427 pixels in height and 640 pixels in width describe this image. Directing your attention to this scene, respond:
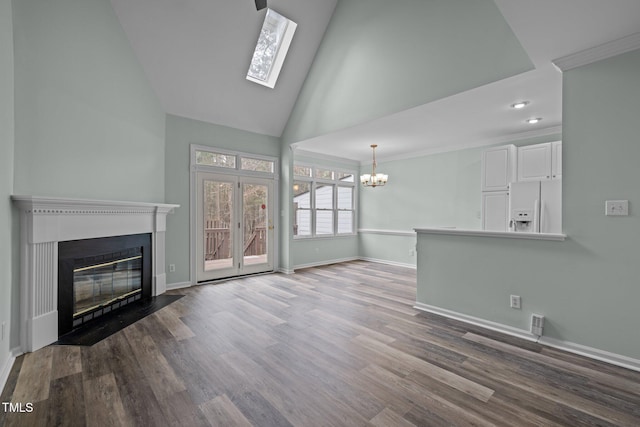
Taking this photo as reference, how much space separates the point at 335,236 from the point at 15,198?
229 inches

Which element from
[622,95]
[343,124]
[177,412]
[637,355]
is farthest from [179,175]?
[637,355]

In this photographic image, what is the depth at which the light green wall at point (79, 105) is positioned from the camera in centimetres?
271

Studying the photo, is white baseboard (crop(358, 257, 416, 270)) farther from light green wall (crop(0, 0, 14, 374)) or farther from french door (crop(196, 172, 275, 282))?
light green wall (crop(0, 0, 14, 374))

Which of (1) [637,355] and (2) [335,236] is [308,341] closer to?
(1) [637,355]

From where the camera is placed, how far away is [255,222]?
5828 mm

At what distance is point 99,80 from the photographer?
3459mm

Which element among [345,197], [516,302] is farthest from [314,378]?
[345,197]

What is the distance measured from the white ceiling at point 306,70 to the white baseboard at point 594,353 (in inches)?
105

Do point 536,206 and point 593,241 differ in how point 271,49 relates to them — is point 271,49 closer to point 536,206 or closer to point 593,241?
point 536,206

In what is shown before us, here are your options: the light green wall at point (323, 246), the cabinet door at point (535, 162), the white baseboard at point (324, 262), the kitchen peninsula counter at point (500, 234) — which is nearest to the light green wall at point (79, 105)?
the light green wall at point (323, 246)

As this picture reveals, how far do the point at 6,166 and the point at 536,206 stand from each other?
19.7 feet

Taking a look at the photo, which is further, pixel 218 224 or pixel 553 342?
pixel 218 224

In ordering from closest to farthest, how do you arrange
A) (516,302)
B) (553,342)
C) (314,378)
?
(314,378) → (553,342) → (516,302)

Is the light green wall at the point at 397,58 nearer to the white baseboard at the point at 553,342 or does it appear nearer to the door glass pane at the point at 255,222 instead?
the door glass pane at the point at 255,222
